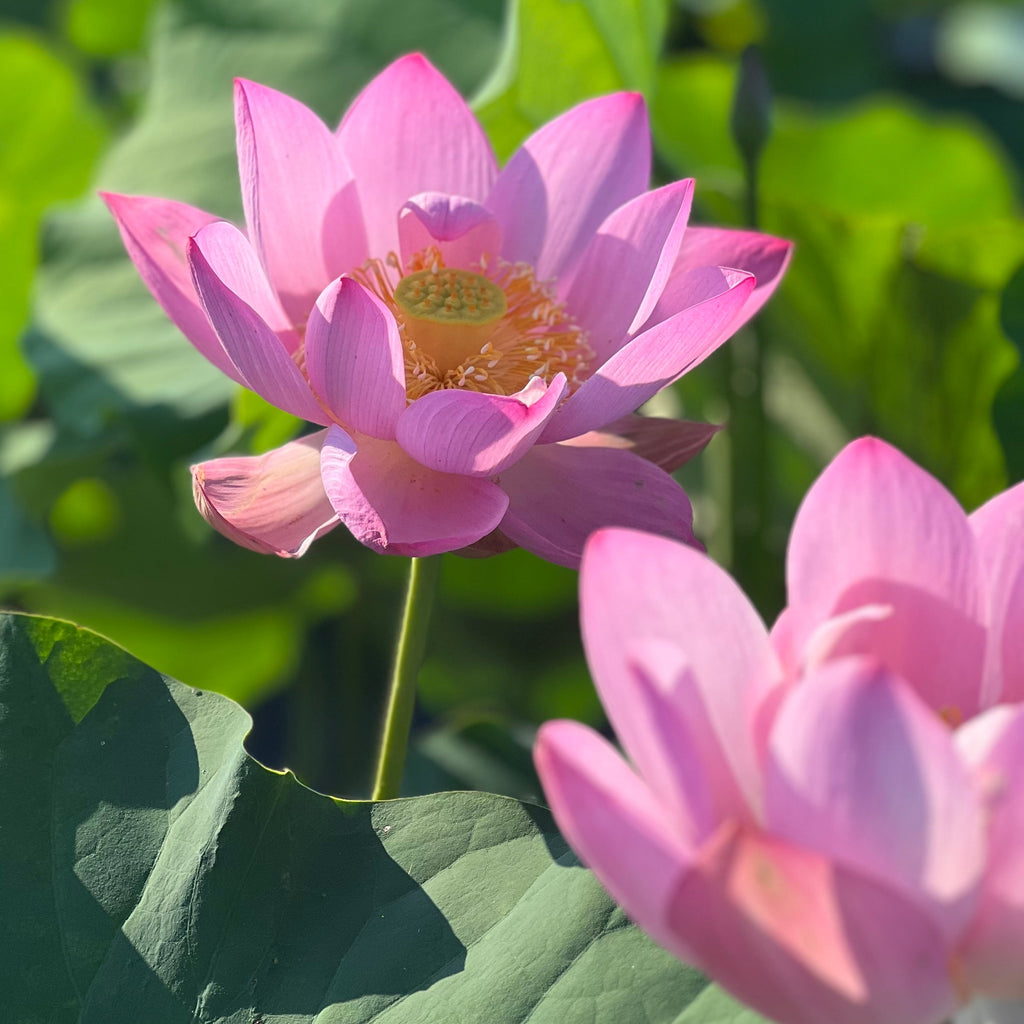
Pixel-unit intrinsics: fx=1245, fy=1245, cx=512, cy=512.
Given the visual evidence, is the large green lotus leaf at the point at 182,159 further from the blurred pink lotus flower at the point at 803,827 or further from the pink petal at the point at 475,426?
the blurred pink lotus flower at the point at 803,827

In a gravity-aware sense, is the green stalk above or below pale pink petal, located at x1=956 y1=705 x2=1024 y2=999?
below

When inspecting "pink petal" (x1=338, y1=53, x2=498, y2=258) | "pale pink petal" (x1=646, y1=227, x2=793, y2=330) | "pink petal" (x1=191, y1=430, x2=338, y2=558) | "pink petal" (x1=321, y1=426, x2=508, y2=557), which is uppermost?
"pink petal" (x1=338, y1=53, x2=498, y2=258)

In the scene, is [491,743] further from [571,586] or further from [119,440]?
[571,586]

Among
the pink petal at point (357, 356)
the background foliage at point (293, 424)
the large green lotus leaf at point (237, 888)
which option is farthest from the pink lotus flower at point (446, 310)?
the background foliage at point (293, 424)

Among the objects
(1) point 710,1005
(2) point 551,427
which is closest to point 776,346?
(2) point 551,427

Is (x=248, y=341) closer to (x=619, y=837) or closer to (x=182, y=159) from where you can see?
(x=619, y=837)

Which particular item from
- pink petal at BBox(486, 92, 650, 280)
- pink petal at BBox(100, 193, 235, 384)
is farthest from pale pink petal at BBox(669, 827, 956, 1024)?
pink petal at BBox(486, 92, 650, 280)

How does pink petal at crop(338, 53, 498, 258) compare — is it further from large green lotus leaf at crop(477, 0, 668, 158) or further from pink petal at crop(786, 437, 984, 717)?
pink petal at crop(786, 437, 984, 717)
